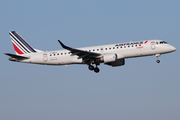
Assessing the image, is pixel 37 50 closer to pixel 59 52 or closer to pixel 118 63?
pixel 59 52

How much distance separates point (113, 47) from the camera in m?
53.0

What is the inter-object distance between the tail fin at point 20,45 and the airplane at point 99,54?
1.79 m

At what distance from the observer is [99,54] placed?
173 feet

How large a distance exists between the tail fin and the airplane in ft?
5.89

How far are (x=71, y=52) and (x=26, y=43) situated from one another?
40.0 feet

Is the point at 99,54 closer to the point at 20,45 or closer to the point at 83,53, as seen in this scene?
the point at 83,53

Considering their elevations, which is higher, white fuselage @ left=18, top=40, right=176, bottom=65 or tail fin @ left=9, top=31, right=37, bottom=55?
tail fin @ left=9, top=31, right=37, bottom=55

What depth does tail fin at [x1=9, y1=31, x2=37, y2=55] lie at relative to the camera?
59.3 meters

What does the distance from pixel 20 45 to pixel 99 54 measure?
15432 mm

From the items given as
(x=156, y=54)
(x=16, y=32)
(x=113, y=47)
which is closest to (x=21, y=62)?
(x=16, y=32)

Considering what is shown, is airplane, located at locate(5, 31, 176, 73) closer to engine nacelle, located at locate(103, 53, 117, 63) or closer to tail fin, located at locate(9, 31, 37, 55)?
engine nacelle, located at locate(103, 53, 117, 63)

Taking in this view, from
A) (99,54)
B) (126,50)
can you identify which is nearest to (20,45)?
(99,54)

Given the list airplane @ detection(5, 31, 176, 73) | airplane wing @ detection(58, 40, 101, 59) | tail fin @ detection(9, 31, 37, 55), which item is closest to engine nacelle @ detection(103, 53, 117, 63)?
airplane @ detection(5, 31, 176, 73)

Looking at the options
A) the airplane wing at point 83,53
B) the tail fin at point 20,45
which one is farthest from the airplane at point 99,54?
the tail fin at point 20,45
